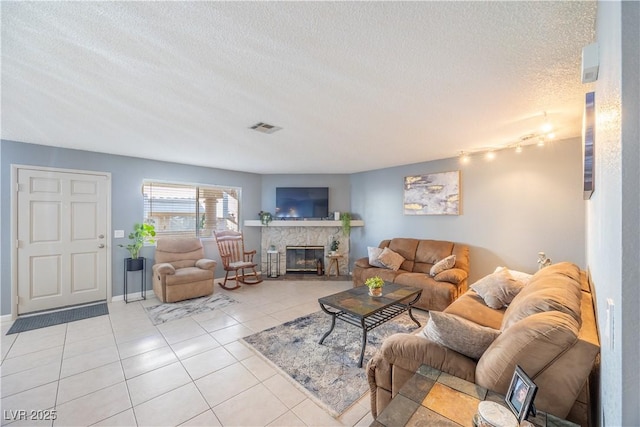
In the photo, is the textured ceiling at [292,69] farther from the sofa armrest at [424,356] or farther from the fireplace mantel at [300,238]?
the fireplace mantel at [300,238]

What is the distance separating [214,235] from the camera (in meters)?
5.18

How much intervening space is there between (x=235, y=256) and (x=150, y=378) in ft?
10.8

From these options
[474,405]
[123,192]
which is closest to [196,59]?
[474,405]

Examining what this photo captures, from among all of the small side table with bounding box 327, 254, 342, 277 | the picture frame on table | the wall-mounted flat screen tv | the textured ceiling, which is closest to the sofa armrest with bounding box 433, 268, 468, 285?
the textured ceiling

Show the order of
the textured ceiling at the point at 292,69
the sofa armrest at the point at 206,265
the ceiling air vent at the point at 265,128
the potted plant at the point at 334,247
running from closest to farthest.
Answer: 1. the textured ceiling at the point at 292,69
2. the ceiling air vent at the point at 265,128
3. the sofa armrest at the point at 206,265
4. the potted plant at the point at 334,247

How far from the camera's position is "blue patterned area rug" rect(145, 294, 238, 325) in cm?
348

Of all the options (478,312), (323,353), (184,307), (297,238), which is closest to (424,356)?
(323,353)

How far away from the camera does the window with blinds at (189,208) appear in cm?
468

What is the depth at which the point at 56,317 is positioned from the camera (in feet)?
11.3

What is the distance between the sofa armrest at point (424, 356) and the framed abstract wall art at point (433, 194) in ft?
10.9

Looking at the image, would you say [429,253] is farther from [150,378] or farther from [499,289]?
[150,378]

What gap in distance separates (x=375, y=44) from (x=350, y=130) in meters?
1.55

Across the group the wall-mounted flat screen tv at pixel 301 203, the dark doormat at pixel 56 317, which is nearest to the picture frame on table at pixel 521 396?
the dark doormat at pixel 56 317

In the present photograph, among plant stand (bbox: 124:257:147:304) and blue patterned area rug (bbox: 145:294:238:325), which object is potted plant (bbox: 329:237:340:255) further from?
plant stand (bbox: 124:257:147:304)
